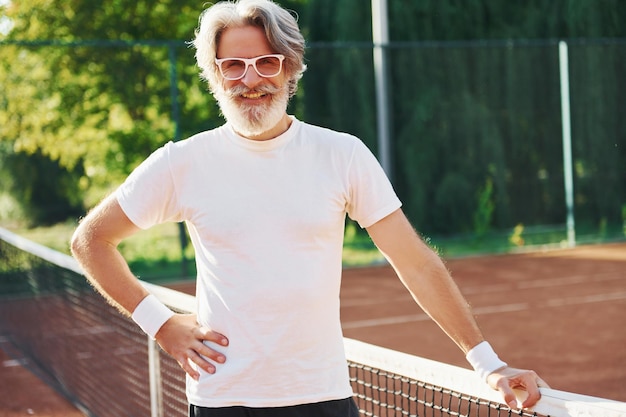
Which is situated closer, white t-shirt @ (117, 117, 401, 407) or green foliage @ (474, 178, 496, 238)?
white t-shirt @ (117, 117, 401, 407)

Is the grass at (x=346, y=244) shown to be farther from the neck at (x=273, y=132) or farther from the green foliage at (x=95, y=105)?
the neck at (x=273, y=132)

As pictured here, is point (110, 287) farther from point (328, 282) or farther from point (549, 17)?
point (549, 17)

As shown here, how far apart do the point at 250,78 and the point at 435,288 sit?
2.01ft

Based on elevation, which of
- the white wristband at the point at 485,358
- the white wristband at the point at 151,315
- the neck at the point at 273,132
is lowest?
the white wristband at the point at 485,358

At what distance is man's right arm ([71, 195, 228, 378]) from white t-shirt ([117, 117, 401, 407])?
0.16 ft

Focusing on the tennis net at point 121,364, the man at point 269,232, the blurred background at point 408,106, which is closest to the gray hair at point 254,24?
the man at point 269,232

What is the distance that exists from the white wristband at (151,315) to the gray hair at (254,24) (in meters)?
0.54

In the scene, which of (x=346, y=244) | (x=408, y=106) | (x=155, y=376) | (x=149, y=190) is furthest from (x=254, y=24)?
(x=408, y=106)

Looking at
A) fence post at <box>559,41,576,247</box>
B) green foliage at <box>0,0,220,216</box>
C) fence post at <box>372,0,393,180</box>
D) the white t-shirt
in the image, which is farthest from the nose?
fence post at <box>559,41,576,247</box>

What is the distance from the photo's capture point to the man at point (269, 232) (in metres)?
2.20

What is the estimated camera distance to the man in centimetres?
220

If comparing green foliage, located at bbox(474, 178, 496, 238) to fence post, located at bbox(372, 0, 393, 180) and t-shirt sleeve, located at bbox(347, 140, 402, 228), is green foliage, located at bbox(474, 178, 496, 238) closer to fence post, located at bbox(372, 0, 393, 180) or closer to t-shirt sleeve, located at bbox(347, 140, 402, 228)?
fence post, located at bbox(372, 0, 393, 180)

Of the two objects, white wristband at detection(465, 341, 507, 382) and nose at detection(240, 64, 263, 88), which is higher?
nose at detection(240, 64, 263, 88)

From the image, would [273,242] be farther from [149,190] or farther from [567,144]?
[567,144]
